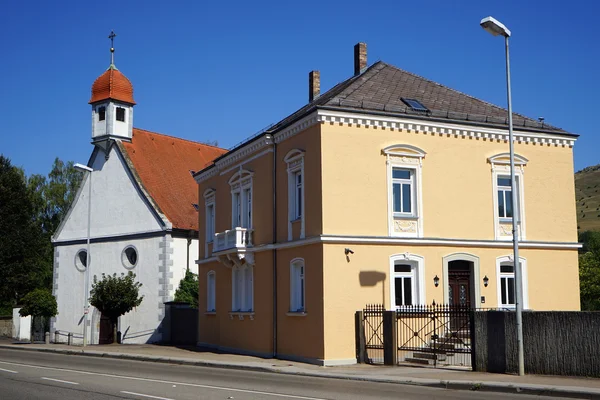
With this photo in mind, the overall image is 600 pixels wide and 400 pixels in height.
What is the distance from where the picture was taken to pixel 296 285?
82.8 ft

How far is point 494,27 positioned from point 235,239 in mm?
14078

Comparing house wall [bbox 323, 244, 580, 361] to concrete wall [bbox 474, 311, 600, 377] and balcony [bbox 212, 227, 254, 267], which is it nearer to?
concrete wall [bbox 474, 311, 600, 377]

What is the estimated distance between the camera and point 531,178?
87.2 feet

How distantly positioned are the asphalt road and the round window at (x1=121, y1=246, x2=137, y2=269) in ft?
68.4

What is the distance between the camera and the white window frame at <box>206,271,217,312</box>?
33062mm

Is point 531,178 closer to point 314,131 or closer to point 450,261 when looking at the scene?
point 450,261

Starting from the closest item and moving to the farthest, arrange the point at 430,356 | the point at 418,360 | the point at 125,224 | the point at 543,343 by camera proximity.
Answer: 1. the point at 543,343
2. the point at 430,356
3. the point at 418,360
4. the point at 125,224

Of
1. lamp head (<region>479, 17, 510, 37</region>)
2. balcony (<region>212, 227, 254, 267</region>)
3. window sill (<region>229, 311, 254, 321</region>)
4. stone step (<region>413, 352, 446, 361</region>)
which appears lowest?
stone step (<region>413, 352, 446, 361</region>)

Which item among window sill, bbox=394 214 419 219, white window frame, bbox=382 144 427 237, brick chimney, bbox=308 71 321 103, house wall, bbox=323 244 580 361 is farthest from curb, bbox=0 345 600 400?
brick chimney, bbox=308 71 321 103

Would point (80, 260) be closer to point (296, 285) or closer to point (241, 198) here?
point (241, 198)

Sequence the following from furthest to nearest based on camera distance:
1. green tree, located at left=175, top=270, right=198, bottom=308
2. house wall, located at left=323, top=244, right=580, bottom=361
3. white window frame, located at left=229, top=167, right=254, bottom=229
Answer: green tree, located at left=175, top=270, right=198, bottom=308, white window frame, located at left=229, top=167, right=254, bottom=229, house wall, located at left=323, top=244, right=580, bottom=361

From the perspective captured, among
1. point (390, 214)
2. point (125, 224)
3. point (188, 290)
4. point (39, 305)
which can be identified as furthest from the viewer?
point (125, 224)

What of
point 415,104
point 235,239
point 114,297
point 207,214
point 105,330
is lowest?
point 105,330

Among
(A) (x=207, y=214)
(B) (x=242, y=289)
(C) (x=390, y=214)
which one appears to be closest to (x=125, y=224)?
(A) (x=207, y=214)
